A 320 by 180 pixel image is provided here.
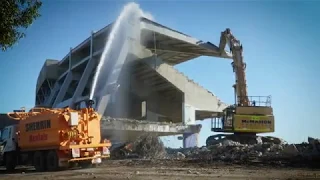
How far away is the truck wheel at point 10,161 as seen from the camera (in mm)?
19172

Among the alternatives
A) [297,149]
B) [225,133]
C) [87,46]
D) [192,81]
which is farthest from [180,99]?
[297,149]

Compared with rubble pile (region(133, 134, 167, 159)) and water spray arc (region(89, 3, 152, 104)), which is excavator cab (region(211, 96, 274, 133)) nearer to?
rubble pile (region(133, 134, 167, 159))

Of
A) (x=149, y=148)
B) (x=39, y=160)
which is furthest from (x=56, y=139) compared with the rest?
(x=149, y=148)

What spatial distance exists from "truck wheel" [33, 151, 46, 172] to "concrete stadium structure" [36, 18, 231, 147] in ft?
46.9

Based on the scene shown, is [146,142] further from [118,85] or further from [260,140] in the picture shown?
[118,85]

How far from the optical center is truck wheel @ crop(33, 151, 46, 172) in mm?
17231

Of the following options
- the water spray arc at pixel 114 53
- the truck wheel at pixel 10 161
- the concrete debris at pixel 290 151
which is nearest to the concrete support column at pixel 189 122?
the water spray arc at pixel 114 53

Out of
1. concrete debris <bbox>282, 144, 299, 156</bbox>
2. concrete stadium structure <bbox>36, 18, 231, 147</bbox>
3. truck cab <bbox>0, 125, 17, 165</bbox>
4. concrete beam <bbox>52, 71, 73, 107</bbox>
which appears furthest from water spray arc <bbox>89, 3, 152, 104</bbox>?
concrete debris <bbox>282, 144, 299, 156</bbox>

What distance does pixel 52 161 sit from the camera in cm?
1667

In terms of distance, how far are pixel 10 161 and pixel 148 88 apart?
2588cm

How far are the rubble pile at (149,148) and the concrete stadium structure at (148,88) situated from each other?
8.17 meters

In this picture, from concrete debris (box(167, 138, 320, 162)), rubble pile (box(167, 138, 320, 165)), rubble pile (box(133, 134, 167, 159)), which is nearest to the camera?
rubble pile (box(167, 138, 320, 165))

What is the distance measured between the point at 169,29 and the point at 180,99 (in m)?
8.79

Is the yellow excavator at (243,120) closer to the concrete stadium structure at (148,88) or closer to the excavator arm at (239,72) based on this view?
the excavator arm at (239,72)
